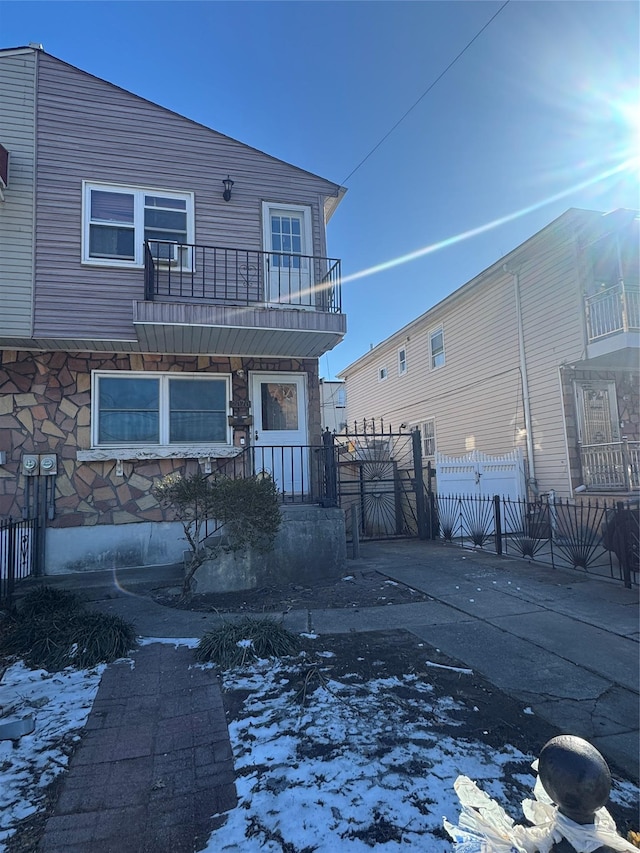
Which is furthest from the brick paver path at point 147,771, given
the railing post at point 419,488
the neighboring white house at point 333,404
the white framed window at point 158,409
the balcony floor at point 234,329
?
the neighboring white house at point 333,404

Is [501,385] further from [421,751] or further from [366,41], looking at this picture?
[421,751]

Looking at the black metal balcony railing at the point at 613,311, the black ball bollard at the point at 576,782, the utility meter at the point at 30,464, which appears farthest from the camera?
the black metal balcony railing at the point at 613,311

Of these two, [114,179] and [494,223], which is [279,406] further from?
[494,223]

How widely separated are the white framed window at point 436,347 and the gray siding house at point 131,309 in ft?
25.0

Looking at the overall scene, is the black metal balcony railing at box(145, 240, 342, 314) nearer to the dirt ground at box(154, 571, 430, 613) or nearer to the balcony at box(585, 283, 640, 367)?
the dirt ground at box(154, 571, 430, 613)

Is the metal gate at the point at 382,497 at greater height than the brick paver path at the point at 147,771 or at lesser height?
greater

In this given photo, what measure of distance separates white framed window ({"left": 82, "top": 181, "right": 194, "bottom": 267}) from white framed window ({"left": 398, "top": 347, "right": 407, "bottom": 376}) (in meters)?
10.5

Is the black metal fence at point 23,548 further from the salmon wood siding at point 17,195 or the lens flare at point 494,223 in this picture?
the lens flare at point 494,223

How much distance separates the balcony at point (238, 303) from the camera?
7.02m

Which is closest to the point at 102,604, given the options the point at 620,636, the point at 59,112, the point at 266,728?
the point at 266,728

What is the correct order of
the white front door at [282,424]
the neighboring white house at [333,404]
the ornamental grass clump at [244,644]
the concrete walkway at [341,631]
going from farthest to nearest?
the neighboring white house at [333,404] < the white front door at [282,424] < the ornamental grass clump at [244,644] < the concrete walkway at [341,631]

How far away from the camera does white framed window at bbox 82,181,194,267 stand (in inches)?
291

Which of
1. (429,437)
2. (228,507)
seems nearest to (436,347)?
(429,437)

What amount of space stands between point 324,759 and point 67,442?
637 cm
